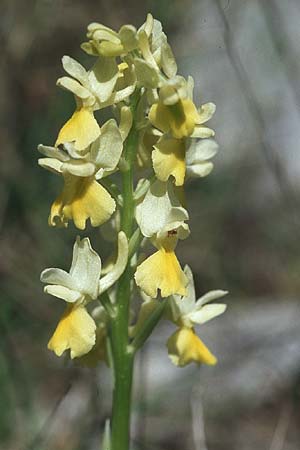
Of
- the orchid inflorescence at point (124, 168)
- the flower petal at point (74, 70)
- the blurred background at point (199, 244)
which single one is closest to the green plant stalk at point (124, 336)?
the orchid inflorescence at point (124, 168)

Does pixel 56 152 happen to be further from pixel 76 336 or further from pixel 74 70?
pixel 76 336

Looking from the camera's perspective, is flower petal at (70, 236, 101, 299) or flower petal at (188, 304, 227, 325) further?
flower petal at (188, 304, 227, 325)

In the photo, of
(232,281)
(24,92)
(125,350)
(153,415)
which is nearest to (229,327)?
(232,281)

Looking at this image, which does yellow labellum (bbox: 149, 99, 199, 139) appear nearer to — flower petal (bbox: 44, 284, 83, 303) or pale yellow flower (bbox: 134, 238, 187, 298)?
pale yellow flower (bbox: 134, 238, 187, 298)

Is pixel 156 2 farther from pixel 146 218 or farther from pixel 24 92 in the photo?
pixel 146 218

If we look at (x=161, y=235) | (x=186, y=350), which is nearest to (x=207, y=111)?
(x=161, y=235)

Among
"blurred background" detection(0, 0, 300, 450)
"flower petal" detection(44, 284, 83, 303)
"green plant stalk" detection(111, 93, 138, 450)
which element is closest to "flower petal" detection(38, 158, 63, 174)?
"green plant stalk" detection(111, 93, 138, 450)

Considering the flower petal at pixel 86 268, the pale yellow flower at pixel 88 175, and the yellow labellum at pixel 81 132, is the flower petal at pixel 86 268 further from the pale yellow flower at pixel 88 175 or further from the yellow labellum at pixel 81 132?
the yellow labellum at pixel 81 132

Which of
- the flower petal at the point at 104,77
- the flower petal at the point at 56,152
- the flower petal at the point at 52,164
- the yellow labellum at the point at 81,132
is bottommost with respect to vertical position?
the flower petal at the point at 52,164
